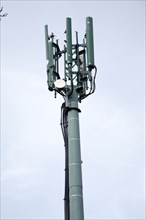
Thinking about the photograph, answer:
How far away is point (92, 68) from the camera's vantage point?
25859mm

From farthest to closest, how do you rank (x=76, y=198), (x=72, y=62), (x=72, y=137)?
1. (x=72, y=62)
2. (x=72, y=137)
3. (x=76, y=198)

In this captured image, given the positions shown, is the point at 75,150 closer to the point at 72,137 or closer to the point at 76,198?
the point at 72,137

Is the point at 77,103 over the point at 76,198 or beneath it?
over

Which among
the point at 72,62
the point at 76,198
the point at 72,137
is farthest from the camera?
the point at 72,62

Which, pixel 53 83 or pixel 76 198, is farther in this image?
pixel 53 83

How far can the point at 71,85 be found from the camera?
1005 inches

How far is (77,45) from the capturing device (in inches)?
1064

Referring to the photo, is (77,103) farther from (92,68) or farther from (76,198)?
(76,198)

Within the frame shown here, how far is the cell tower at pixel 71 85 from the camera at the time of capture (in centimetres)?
2398

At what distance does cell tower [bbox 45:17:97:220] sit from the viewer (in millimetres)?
23984

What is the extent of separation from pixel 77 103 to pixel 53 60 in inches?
107

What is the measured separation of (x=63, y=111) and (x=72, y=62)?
256 cm

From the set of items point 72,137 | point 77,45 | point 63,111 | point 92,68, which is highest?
point 77,45

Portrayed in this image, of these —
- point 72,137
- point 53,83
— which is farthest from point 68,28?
point 72,137
